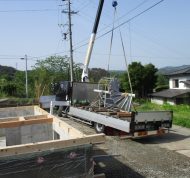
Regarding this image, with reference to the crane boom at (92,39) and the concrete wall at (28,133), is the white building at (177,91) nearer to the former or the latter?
the crane boom at (92,39)

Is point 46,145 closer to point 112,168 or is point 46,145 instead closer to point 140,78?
point 112,168

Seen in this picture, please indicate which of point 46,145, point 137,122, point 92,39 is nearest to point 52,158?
point 46,145

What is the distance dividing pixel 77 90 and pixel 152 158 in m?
9.14

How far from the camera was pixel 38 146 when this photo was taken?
561cm

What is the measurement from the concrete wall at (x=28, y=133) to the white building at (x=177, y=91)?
24.3 meters

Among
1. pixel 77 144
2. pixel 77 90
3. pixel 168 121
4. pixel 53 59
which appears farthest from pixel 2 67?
pixel 77 144

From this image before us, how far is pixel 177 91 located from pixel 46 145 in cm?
2878

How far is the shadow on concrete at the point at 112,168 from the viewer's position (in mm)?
8320

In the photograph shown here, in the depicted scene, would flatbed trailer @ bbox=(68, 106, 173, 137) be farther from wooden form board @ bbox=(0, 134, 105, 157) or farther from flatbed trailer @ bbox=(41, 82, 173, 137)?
wooden form board @ bbox=(0, 134, 105, 157)

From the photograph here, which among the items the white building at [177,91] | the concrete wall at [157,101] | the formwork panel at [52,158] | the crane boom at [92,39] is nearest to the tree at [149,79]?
the white building at [177,91]

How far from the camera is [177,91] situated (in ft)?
109

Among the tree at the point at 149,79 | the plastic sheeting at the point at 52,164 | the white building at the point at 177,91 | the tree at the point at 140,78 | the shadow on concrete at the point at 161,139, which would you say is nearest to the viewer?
the plastic sheeting at the point at 52,164

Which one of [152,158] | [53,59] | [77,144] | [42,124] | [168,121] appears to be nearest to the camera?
[77,144]

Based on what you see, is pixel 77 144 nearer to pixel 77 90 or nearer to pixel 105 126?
pixel 105 126
